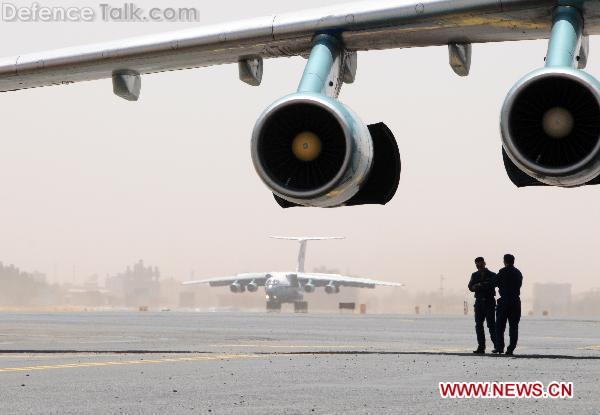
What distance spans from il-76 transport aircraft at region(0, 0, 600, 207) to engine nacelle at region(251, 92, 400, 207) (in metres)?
0.01

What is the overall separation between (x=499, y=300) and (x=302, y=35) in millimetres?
11269

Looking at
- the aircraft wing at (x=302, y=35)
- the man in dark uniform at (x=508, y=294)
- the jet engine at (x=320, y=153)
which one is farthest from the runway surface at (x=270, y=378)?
the aircraft wing at (x=302, y=35)

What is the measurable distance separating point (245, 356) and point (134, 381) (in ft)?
18.9

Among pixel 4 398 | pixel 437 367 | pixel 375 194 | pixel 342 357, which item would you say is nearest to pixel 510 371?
pixel 437 367

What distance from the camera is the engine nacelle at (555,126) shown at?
1110cm

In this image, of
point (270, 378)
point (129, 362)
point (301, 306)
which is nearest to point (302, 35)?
point (270, 378)

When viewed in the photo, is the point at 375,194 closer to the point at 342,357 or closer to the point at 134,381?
the point at 134,381

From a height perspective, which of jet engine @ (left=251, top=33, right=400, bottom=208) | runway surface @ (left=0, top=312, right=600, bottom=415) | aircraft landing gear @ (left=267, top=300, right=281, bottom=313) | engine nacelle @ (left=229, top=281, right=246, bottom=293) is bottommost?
runway surface @ (left=0, top=312, right=600, bottom=415)

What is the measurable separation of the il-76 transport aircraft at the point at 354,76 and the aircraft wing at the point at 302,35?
2cm

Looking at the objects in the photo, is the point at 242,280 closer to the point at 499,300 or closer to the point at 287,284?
the point at 287,284

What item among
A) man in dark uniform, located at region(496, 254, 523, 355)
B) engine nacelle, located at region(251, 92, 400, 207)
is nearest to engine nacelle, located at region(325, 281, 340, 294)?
man in dark uniform, located at region(496, 254, 523, 355)

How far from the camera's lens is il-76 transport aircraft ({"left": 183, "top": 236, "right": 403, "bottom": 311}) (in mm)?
109750

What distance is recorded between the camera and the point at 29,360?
1895 centimetres

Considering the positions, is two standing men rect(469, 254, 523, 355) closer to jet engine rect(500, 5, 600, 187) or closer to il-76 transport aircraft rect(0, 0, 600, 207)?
il-76 transport aircraft rect(0, 0, 600, 207)
